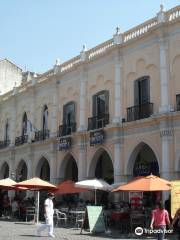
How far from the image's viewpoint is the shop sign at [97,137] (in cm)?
2611

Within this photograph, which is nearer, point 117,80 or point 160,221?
point 160,221

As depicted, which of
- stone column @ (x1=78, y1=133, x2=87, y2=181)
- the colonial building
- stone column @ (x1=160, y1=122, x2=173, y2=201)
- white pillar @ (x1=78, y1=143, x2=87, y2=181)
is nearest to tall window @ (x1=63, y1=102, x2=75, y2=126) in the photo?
the colonial building

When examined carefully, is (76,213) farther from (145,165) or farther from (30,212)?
(145,165)

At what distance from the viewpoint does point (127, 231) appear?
1888cm

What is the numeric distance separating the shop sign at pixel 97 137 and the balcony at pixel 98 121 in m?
0.69

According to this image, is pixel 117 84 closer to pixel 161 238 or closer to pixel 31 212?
pixel 31 212

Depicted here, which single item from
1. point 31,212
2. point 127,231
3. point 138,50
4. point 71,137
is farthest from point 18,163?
→ point 127,231

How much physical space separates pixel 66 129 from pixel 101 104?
371 cm

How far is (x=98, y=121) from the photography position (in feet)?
90.0

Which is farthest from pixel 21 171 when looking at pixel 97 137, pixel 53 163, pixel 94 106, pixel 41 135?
pixel 97 137

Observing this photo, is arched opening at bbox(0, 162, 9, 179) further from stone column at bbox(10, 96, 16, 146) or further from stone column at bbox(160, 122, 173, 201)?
stone column at bbox(160, 122, 173, 201)

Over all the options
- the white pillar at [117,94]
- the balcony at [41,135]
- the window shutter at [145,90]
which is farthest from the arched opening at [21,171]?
the window shutter at [145,90]

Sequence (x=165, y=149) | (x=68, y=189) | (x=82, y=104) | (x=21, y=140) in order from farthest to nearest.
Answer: (x=21, y=140) < (x=82, y=104) < (x=68, y=189) < (x=165, y=149)

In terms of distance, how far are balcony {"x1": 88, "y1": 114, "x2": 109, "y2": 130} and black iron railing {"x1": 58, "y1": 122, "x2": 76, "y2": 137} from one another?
208 centimetres
